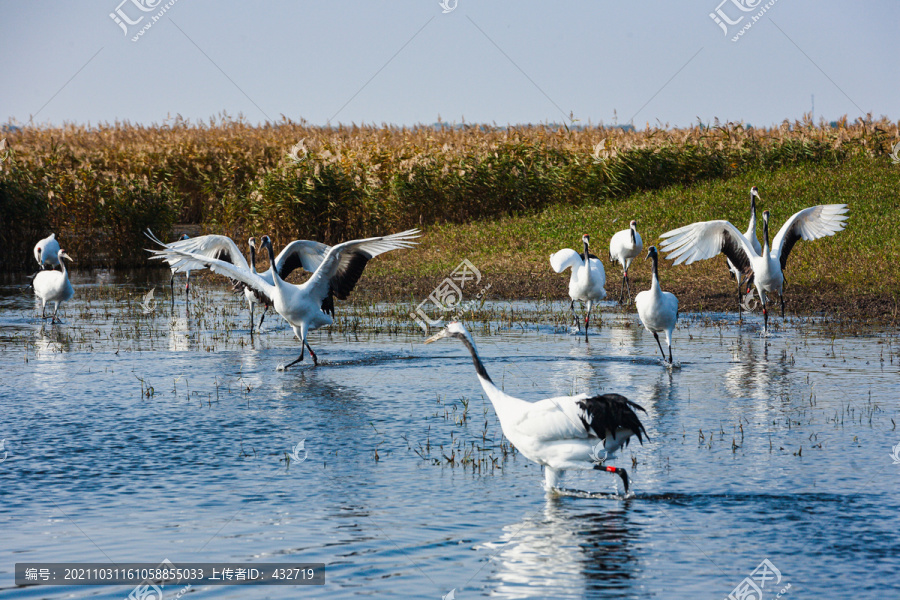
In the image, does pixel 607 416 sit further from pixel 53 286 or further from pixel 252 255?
pixel 53 286

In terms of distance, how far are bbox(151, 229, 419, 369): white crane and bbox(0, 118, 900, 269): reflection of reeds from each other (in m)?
12.1

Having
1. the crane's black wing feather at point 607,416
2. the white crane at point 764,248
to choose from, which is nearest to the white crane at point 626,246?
the white crane at point 764,248

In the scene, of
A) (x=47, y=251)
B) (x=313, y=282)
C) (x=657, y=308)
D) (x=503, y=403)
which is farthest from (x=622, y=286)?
(x=503, y=403)

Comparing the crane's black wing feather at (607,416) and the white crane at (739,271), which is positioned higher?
the white crane at (739,271)

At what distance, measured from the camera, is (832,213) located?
552 inches

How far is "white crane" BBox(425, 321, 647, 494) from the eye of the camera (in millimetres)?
6180

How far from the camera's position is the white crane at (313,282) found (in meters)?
11.5

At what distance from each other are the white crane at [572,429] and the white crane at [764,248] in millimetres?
7278

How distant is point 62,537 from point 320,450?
7.89ft

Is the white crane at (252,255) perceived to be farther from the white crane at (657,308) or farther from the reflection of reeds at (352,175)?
the reflection of reeds at (352,175)

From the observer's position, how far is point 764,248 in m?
14.0

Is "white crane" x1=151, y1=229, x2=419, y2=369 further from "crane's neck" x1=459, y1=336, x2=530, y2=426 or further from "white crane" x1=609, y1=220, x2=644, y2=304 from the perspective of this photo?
"white crane" x1=609, y1=220, x2=644, y2=304

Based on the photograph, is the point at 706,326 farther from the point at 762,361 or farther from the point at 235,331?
the point at 235,331

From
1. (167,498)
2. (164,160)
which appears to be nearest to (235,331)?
(167,498)
